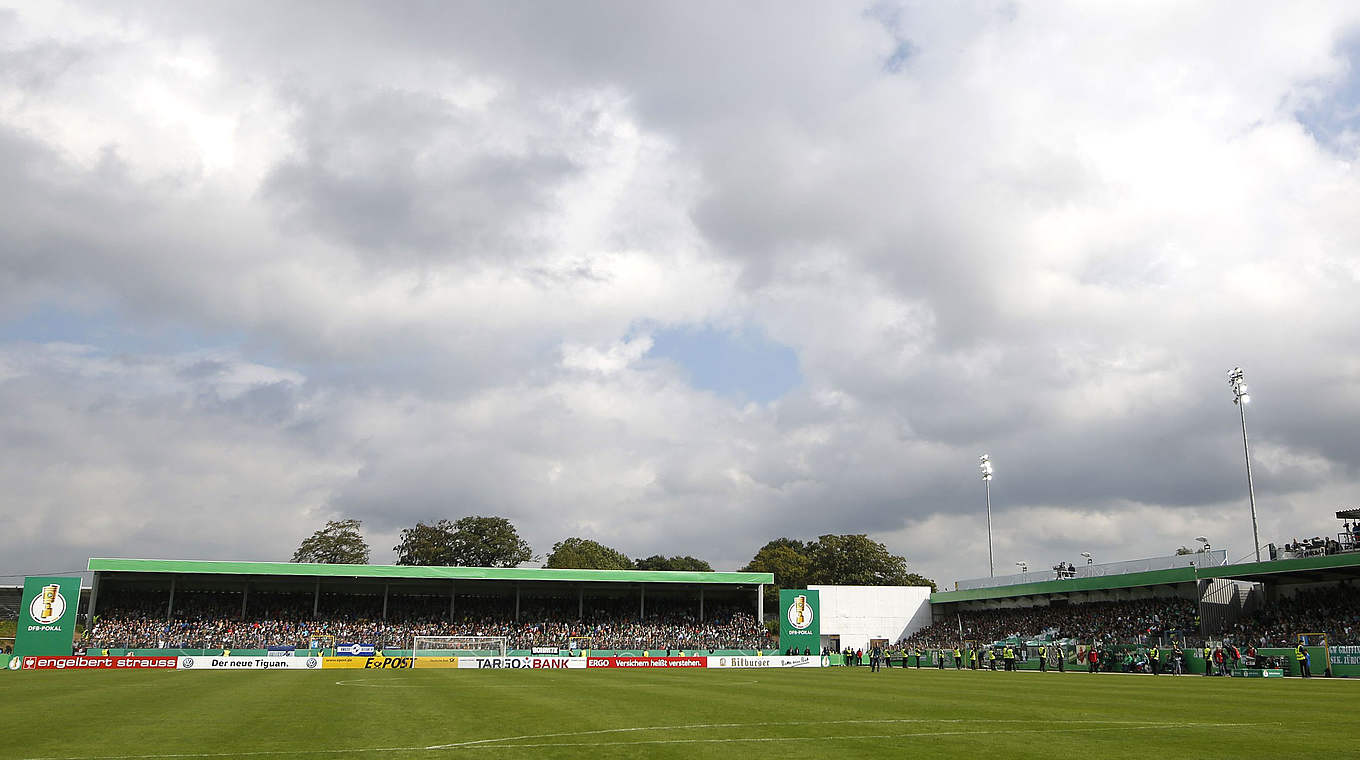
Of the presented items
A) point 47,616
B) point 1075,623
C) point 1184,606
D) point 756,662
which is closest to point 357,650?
point 47,616

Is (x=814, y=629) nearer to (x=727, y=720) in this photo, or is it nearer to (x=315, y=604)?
(x=315, y=604)

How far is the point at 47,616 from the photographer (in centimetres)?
5259

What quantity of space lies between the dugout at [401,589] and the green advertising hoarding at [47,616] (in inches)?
120

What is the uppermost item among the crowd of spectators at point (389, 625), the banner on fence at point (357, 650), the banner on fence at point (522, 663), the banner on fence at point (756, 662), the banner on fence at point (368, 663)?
the crowd of spectators at point (389, 625)

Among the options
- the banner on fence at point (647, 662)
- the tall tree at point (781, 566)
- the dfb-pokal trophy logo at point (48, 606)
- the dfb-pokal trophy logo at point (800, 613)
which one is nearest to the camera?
the banner on fence at point (647, 662)

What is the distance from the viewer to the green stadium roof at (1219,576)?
146 ft

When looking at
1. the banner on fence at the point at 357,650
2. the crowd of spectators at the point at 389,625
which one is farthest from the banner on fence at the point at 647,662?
the banner on fence at the point at 357,650

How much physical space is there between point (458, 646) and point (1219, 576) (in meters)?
41.6

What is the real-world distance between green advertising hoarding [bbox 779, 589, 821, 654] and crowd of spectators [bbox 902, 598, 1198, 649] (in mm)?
8510

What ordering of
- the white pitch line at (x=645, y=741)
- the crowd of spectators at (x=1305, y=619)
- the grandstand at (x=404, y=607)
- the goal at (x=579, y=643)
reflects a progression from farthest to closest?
the goal at (x=579, y=643) → the grandstand at (x=404, y=607) → the crowd of spectators at (x=1305, y=619) → the white pitch line at (x=645, y=741)

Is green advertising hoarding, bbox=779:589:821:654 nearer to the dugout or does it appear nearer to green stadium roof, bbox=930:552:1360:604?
the dugout

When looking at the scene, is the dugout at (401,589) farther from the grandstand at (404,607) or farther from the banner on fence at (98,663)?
the banner on fence at (98,663)

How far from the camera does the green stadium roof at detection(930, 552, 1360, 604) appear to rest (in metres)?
44.4

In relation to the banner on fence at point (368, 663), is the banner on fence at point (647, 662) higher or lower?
lower
